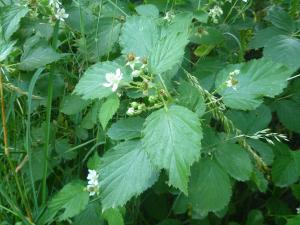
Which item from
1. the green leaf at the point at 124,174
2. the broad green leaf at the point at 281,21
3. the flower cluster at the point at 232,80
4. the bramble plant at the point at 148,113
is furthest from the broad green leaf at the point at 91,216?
the broad green leaf at the point at 281,21

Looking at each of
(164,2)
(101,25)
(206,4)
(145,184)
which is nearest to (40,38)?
(101,25)

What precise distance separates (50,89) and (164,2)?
0.47 metres

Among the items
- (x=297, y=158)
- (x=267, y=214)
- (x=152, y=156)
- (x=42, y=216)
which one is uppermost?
(x=152, y=156)

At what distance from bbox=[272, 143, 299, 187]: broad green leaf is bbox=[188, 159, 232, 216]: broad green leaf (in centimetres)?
34

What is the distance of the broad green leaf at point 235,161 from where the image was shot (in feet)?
3.22

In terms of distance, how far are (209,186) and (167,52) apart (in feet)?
1.06

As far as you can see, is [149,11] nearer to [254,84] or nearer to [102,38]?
[102,38]

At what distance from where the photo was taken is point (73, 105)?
1269 millimetres

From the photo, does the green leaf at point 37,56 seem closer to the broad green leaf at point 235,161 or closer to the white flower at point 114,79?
the white flower at point 114,79

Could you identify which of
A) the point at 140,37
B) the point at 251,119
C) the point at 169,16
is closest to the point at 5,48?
the point at 140,37

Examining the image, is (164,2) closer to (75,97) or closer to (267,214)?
(75,97)

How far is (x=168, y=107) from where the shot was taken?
872mm

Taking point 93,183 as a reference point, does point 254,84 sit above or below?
above

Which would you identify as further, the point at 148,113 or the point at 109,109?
the point at 148,113
